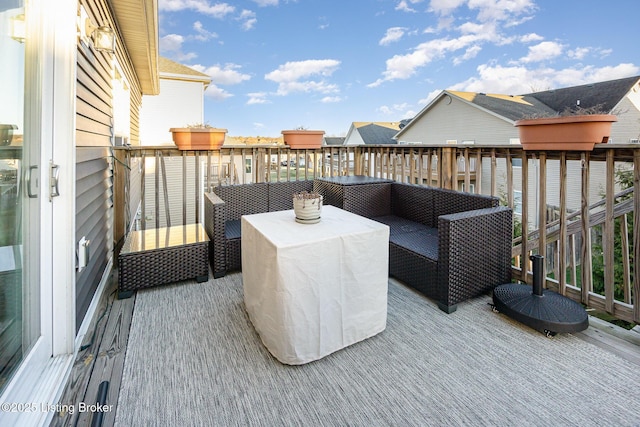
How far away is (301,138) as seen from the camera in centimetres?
427

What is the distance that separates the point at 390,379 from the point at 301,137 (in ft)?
10.6

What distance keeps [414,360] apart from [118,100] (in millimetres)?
5009

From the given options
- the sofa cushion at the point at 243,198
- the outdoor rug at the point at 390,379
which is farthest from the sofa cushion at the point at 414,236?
the sofa cushion at the point at 243,198

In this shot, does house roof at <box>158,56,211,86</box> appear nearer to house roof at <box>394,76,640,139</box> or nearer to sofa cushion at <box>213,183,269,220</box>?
house roof at <box>394,76,640,139</box>

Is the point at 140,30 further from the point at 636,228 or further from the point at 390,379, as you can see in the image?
the point at 636,228

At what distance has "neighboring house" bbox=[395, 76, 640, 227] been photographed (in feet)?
25.0

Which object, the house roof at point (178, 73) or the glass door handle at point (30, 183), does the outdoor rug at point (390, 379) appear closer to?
the glass door handle at point (30, 183)

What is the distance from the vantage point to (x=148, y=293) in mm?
2787

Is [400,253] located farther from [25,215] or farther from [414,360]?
[25,215]

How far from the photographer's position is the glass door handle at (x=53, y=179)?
1.67 m

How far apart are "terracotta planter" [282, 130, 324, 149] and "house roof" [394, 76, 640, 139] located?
6.66 metres

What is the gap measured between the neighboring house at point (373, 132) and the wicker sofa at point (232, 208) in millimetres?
12183

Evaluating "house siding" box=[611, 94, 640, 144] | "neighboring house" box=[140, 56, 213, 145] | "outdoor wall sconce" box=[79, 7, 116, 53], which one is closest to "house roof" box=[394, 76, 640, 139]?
"house siding" box=[611, 94, 640, 144]

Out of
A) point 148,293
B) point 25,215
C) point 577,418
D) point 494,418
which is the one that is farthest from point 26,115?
point 577,418
